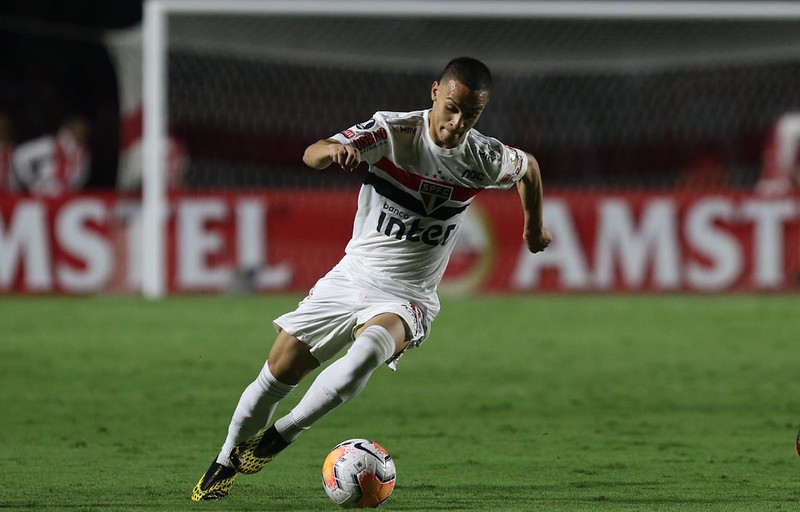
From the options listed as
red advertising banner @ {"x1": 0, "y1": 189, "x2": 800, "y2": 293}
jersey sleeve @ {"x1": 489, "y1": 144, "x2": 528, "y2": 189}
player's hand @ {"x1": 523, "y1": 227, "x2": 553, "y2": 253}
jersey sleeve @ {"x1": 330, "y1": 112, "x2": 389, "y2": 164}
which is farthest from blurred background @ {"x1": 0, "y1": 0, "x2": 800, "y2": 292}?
jersey sleeve @ {"x1": 330, "y1": 112, "x2": 389, "y2": 164}

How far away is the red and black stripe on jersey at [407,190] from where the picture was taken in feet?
20.4

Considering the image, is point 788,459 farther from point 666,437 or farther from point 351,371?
point 351,371

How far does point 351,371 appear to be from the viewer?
19.1 feet

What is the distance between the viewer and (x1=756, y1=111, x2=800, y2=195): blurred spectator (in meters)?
19.8

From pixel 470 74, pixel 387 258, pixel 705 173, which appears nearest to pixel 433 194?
pixel 387 258

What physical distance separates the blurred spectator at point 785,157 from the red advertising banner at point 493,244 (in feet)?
7.93

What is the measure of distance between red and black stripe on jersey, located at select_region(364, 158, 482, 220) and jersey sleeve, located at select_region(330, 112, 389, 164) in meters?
0.10

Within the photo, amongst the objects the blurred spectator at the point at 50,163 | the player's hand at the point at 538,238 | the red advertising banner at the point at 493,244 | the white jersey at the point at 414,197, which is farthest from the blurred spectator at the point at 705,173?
the white jersey at the point at 414,197

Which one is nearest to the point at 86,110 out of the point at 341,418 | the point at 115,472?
the point at 341,418

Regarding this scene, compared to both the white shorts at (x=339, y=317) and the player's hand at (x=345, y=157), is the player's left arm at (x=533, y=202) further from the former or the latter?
the player's hand at (x=345, y=157)

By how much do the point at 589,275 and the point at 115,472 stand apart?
11330 millimetres

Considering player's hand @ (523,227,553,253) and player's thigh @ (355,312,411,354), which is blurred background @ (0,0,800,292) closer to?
Result: player's hand @ (523,227,553,253)

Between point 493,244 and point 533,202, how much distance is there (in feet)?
35.4

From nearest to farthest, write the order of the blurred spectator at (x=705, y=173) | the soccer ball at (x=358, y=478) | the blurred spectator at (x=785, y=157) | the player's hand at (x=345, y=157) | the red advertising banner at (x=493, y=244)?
the player's hand at (x=345, y=157)
the soccer ball at (x=358, y=478)
the red advertising banner at (x=493, y=244)
the blurred spectator at (x=785, y=157)
the blurred spectator at (x=705, y=173)
